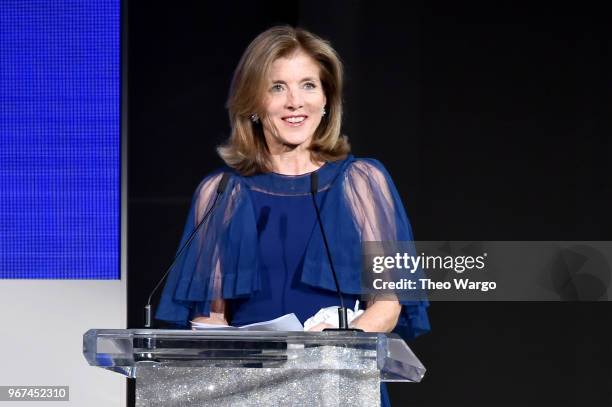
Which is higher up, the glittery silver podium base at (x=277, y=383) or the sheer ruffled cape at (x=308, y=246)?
the sheer ruffled cape at (x=308, y=246)

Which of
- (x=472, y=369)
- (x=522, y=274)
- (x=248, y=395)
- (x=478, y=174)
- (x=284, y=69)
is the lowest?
(x=248, y=395)

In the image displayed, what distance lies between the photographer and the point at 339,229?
3590 millimetres

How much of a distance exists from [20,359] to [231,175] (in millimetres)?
1091

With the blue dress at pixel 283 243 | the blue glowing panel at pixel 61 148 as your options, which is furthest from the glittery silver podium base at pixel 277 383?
the blue glowing panel at pixel 61 148

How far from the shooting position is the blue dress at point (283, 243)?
346 cm

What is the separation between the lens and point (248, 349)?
1.88 meters

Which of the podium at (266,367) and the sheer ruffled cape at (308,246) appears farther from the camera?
the sheer ruffled cape at (308,246)

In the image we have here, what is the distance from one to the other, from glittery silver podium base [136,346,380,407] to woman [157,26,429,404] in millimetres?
1545

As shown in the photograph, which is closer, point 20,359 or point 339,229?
point 339,229

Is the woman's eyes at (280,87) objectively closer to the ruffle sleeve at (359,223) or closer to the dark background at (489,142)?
the dark background at (489,142)

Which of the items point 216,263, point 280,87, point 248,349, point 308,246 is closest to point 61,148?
point 216,263

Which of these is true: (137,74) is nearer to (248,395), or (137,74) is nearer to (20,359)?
(20,359)

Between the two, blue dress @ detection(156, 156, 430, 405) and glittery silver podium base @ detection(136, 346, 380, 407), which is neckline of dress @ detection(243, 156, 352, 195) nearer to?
blue dress @ detection(156, 156, 430, 405)

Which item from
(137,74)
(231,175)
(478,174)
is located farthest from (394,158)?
(137,74)
